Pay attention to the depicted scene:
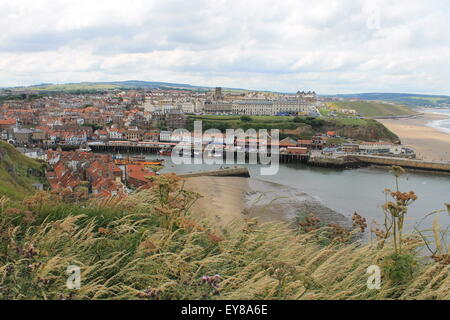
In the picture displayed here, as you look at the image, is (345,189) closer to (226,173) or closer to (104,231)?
(226,173)

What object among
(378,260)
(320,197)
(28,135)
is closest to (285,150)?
(320,197)

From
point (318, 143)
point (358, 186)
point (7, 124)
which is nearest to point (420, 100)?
point (318, 143)

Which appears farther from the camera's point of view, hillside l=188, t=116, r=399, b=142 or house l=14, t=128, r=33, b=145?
hillside l=188, t=116, r=399, b=142

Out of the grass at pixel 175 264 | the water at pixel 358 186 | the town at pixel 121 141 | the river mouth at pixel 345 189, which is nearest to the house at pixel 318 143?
the town at pixel 121 141

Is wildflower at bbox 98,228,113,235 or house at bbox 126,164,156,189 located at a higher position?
A: wildflower at bbox 98,228,113,235

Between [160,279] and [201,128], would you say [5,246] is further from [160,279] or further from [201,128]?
[201,128]

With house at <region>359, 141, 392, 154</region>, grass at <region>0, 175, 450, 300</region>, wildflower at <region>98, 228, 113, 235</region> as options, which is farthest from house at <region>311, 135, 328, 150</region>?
wildflower at <region>98, 228, 113, 235</region>

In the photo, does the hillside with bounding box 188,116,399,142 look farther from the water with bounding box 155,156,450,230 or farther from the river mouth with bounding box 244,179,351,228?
the river mouth with bounding box 244,179,351,228
